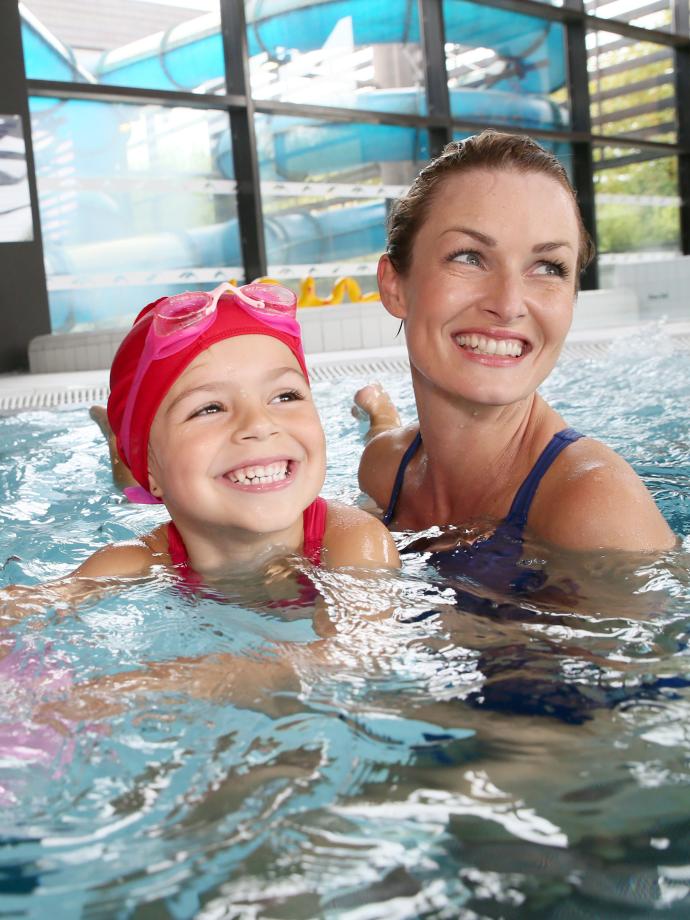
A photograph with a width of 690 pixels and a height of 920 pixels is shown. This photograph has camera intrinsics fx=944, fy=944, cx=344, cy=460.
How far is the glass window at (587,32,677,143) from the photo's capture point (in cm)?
1606

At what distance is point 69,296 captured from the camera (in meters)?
11.6

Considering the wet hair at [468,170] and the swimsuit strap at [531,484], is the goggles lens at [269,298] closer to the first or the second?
the wet hair at [468,170]

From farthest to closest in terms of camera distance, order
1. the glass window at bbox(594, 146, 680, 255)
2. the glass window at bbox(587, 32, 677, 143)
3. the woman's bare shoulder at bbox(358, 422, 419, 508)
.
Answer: the glass window at bbox(594, 146, 680, 255), the glass window at bbox(587, 32, 677, 143), the woman's bare shoulder at bbox(358, 422, 419, 508)

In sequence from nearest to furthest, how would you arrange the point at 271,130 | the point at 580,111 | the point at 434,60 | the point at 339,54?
the point at 271,130
the point at 339,54
the point at 434,60
the point at 580,111

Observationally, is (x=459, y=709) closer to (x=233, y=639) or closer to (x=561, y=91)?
(x=233, y=639)

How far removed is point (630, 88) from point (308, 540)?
54.4 ft

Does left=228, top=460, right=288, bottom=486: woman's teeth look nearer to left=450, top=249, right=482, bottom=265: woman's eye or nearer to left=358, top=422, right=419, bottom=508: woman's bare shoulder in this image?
left=450, top=249, right=482, bottom=265: woman's eye

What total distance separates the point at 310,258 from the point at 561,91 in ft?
18.8

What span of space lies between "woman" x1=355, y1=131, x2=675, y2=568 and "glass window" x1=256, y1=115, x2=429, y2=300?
10067mm

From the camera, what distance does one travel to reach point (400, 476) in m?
2.98

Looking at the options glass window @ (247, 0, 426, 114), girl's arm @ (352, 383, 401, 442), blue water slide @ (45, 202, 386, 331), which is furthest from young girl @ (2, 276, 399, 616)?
glass window @ (247, 0, 426, 114)

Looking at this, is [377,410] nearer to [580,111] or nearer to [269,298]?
[269,298]

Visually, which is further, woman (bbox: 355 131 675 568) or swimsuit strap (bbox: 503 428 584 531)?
swimsuit strap (bbox: 503 428 584 531)

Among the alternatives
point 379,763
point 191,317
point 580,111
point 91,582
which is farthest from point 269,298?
point 580,111
